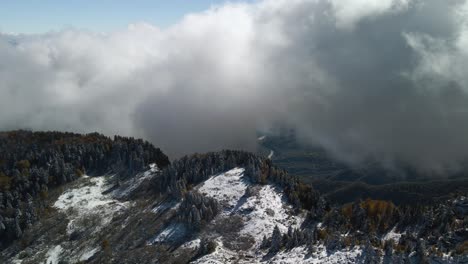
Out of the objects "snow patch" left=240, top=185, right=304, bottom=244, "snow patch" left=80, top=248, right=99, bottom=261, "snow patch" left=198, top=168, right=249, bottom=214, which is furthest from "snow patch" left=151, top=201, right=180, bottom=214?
"snow patch" left=240, top=185, right=304, bottom=244

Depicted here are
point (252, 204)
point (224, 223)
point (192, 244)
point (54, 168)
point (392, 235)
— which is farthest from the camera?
point (54, 168)

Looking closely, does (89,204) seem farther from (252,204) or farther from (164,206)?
(252,204)

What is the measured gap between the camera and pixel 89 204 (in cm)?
15688

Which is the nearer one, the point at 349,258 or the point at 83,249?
the point at 349,258

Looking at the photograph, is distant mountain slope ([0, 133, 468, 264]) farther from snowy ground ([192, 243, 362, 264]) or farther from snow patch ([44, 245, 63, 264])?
snow patch ([44, 245, 63, 264])

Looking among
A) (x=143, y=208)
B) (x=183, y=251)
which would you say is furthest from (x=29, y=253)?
(x=183, y=251)

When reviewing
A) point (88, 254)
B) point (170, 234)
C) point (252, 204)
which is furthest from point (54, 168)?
point (252, 204)

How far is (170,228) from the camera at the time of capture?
429ft

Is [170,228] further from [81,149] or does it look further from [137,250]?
[81,149]

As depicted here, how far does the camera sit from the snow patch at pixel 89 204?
146500 mm

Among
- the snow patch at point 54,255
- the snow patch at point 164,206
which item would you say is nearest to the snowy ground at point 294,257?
the snow patch at point 164,206

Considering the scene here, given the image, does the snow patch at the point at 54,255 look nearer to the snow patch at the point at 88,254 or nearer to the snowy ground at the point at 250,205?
the snow patch at the point at 88,254

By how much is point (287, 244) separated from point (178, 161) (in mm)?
73974

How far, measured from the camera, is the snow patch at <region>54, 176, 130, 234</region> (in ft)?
481
